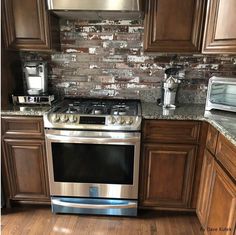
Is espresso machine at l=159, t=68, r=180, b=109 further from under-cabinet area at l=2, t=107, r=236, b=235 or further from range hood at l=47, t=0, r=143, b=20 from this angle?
range hood at l=47, t=0, r=143, b=20

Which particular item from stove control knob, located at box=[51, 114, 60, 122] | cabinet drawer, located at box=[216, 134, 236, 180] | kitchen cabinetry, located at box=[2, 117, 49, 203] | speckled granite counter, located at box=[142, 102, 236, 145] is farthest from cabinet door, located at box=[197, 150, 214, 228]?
kitchen cabinetry, located at box=[2, 117, 49, 203]

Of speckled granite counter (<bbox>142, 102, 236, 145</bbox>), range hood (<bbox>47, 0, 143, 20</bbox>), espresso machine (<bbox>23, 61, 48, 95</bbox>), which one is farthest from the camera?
espresso machine (<bbox>23, 61, 48, 95</bbox>)

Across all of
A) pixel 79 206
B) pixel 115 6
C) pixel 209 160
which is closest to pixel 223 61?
pixel 209 160

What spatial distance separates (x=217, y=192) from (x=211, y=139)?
0.37 m

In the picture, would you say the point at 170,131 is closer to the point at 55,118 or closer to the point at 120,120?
the point at 120,120

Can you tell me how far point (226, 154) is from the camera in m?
1.34

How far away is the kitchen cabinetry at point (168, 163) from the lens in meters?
1.74

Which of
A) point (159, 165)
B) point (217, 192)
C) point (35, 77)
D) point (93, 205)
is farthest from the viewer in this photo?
point (35, 77)

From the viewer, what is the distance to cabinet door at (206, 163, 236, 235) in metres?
1.24

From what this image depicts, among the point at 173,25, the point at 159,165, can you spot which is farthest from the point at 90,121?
the point at 173,25

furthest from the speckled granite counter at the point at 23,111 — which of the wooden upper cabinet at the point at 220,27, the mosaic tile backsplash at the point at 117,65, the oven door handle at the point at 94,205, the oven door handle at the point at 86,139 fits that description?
the wooden upper cabinet at the point at 220,27

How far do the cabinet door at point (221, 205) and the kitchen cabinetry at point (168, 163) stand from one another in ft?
1.00

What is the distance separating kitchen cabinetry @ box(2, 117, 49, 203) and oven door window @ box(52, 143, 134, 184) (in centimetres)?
15

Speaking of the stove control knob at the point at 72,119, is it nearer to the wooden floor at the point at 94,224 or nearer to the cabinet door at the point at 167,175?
the cabinet door at the point at 167,175
